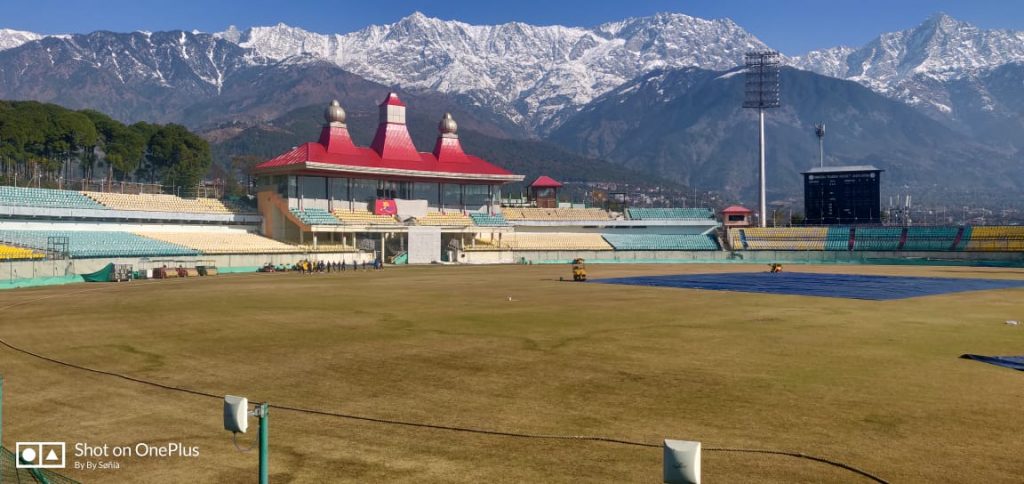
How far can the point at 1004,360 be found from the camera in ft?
70.1

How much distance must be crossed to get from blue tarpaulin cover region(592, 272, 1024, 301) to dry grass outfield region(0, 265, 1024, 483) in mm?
11745

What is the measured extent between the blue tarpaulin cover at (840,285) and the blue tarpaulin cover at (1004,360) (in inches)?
868

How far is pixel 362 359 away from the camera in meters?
22.1

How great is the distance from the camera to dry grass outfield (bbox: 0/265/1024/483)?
478 inches

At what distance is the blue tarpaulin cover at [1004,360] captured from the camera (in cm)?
2069

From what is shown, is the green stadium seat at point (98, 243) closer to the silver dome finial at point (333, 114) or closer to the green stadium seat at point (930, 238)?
the silver dome finial at point (333, 114)

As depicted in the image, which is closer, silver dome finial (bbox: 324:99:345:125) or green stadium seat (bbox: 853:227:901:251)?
silver dome finial (bbox: 324:99:345:125)

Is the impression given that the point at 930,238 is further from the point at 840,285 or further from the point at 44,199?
the point at 44,199

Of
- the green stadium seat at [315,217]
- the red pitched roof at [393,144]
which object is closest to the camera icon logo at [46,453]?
the green stadium seat at [315,217]

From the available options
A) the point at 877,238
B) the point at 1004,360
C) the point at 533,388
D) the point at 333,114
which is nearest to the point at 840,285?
A: the point at 1004,360

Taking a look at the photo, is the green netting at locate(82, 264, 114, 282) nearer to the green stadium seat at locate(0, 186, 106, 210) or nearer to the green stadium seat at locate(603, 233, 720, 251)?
the green stadium seat at locate(0, 186, 106, 210)

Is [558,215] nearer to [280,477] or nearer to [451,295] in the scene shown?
[451,295]

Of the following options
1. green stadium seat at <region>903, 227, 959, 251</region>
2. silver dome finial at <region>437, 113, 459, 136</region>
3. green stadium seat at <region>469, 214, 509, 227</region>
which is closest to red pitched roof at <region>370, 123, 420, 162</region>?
silver dome finial at <region>437, 113, 459, 136</region>

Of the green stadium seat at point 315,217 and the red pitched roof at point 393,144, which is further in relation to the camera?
the red pitched roof at point 393,144
